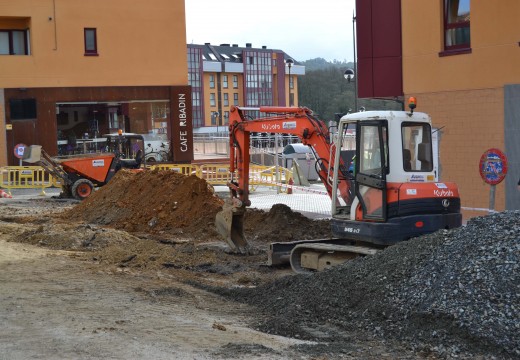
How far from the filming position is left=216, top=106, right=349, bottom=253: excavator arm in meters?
14.5

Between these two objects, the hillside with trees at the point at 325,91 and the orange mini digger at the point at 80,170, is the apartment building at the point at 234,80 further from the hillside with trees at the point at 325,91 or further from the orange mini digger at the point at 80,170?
the orange mini digger at the point at 80,170

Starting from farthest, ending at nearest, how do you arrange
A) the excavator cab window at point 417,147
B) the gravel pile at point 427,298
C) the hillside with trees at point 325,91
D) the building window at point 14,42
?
1. the hillside with trees at point 325,91
2. the building window at point 14,42
3. the excavator cab window at point 417,147
4. the gravel pile at point 427,298

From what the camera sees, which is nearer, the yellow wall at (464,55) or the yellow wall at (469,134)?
the yellow wall at (464,55)

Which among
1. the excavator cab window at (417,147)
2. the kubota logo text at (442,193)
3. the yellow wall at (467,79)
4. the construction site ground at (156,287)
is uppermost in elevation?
the yellow wall at (467,79)

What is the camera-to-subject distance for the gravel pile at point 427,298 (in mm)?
8594

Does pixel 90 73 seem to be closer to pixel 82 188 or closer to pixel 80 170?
pixel 80 170

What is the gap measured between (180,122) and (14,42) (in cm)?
935

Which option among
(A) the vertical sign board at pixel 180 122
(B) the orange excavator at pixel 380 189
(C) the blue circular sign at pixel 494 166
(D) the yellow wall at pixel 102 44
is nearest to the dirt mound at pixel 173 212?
(C) the blue circular sign at pixel 494 166

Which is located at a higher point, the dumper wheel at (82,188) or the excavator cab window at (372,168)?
the excavator cab window at (372,168)

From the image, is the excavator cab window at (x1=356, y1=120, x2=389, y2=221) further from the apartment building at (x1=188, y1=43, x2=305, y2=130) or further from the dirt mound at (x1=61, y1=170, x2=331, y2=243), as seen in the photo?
the apartment building at (x1=188, y1=43, x2=305, y2=130)

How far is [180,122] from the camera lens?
42.6m

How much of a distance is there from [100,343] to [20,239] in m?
10.6

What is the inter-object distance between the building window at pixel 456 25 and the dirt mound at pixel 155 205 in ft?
23.6

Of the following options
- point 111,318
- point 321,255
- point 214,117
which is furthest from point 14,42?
point 214,117
